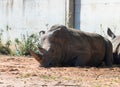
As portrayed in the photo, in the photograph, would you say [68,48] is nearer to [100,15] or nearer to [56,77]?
[56,77]

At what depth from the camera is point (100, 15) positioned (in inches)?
570

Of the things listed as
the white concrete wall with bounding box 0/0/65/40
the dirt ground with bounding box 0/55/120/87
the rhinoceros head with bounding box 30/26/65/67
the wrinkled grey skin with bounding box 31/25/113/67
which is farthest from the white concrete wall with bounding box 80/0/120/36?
the dirt ground with bounding box 0/55/120/87

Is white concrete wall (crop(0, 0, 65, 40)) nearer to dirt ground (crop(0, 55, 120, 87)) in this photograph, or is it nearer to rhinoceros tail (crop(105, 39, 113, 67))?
rhinoceros tail (crop(105, 39, 113, 67))

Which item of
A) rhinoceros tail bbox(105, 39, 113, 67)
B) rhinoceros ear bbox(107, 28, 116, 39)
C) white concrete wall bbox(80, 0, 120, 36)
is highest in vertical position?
white concrete wall bbox(80, 0, 120, 36)

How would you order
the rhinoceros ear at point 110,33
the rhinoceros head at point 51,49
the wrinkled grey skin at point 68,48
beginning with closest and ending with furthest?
the rhinoceros head at point 51,49 → the wrinkled grey skin at point 68,48 → the rhinoceros ear at point 110,33

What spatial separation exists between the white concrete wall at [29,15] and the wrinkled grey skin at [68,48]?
11.1ft

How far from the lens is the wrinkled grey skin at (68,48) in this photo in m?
11.3

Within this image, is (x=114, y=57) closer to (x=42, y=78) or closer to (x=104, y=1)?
(x=104, y=1)

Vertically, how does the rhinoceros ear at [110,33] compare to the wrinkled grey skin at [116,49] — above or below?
above

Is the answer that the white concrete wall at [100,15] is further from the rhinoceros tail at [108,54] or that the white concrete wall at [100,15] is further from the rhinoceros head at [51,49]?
the rhinoceros head at [51,49]

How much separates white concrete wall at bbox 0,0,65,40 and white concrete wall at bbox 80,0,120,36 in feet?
3.02

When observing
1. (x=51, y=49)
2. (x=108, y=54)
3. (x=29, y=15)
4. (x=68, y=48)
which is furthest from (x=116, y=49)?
(x=29, y=15)

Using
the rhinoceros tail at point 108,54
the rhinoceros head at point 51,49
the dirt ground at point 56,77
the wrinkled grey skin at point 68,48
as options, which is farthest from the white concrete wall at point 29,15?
the dirt ground at point 56,77

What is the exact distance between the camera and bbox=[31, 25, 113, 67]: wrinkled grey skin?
11.3 meters
